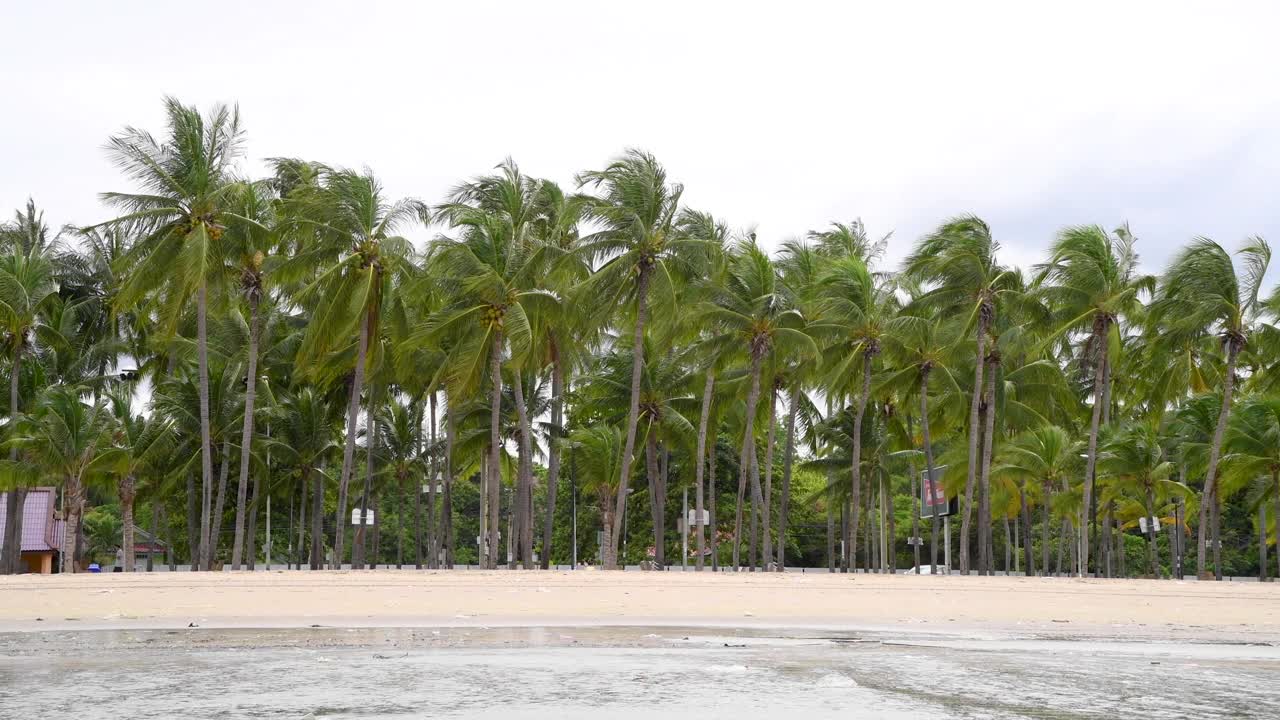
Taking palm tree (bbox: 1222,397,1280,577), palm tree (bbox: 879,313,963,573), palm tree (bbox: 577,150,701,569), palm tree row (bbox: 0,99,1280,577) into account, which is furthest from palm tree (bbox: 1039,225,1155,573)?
palm tree (bbox: 577,150,701,569)

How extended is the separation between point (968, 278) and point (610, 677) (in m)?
29.4

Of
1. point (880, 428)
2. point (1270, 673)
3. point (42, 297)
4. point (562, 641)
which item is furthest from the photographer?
point (880, 428)

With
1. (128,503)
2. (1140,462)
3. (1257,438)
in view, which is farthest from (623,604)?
(1257,438)

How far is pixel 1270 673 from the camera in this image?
9.38m

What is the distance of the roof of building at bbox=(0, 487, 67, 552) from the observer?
4578 centimetres

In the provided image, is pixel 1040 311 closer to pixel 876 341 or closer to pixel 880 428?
pixel 876 341

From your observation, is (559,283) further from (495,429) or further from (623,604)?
(623,604)

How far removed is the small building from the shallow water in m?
36.7

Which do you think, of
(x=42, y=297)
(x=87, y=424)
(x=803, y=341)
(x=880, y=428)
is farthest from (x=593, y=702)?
(x=880, y=428)

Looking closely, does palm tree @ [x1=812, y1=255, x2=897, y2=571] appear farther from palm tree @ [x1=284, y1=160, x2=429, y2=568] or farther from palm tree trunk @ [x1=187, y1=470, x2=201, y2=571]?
palm tree trunk @ [x1=187, y1=470, x2=201, y2=571]

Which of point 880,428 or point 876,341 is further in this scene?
point 880,428

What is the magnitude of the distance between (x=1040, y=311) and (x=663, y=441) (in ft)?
47.8

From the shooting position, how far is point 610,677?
849 centimetres

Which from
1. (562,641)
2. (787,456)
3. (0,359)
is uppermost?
(0,359)
